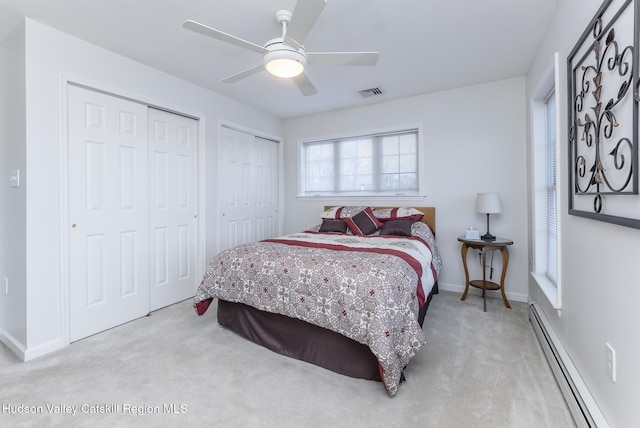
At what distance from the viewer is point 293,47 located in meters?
1.88

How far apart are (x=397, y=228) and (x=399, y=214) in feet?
1.31

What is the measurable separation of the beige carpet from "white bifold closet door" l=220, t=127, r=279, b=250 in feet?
5.71

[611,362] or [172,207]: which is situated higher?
[172,207]

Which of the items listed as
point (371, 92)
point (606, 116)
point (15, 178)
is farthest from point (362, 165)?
point (15, 178)

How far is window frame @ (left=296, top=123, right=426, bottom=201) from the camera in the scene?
3.75 meters

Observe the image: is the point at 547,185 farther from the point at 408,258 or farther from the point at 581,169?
the point at 408,258

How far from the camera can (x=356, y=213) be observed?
12.3ft

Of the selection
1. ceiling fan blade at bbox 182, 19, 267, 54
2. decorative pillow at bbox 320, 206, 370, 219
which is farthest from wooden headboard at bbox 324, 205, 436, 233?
ceiling fan blade at bbox 182, 19, 267, 54

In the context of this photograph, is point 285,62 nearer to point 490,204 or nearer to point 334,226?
point 334,226

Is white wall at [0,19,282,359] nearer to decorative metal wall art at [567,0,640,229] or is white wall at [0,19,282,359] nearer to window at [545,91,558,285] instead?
decorative metal wall art at [567,0,640,229]

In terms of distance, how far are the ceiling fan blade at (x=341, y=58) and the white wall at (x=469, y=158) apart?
6.33 feet

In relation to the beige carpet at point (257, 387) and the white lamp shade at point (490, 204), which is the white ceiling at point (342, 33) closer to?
the white lamp shade at point (490, 204)

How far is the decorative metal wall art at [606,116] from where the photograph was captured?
3.59 feet

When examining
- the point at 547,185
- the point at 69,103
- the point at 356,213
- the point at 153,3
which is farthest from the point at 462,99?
the point at 69,103
